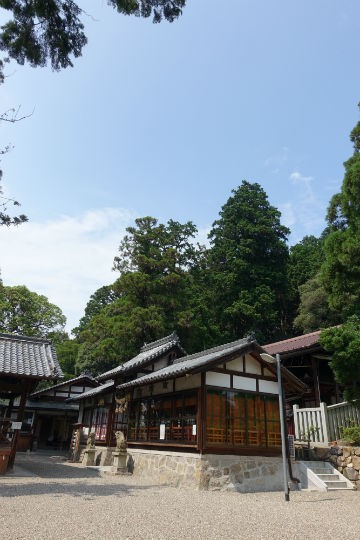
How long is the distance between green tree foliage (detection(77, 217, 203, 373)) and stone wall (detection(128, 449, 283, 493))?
14910 mm

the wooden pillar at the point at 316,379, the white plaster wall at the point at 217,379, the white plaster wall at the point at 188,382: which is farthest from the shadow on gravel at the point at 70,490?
the wooden pillar at the point at 316,379

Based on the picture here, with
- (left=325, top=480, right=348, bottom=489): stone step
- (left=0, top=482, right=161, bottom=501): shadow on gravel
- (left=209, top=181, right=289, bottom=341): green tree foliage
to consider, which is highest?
(left=209, top=181, right=289, bottom=341): green tree foliage

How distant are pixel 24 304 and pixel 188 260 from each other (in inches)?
671

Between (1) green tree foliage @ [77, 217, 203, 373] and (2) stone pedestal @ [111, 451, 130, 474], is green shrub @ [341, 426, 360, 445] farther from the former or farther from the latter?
(1) green tree foliage @ [77, 217, 203, 373]

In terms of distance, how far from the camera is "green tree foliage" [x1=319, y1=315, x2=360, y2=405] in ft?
38.4

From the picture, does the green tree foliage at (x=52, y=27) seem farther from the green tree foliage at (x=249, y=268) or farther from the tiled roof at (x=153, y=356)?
the green tree foliage at (x=249, y=268)

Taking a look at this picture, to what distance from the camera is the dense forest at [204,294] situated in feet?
94.9

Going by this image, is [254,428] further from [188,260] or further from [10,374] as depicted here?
[188,260]

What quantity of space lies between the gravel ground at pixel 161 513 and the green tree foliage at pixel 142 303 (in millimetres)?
16958

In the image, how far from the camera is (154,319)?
27.6 m

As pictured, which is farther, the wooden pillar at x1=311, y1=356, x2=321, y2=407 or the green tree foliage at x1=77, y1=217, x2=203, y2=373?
the green tree foliage at x1=77, y1=217, x2=203, y2=373

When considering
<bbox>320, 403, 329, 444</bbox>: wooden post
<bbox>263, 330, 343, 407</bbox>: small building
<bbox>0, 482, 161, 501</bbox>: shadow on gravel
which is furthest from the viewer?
<bbox>263, 330, 343, 407</bbox>: small building

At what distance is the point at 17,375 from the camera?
12086mm

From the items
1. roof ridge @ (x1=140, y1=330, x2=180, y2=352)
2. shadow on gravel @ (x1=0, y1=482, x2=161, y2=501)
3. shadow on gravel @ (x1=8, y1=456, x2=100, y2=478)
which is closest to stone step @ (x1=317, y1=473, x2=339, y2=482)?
shadow on gravel @ (x1=0, y1=482, x2=161, y2=501)
